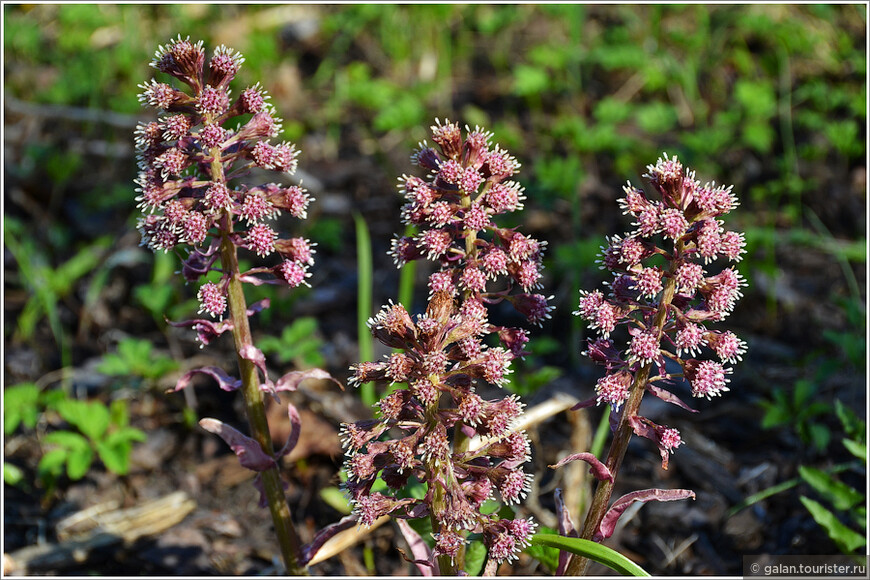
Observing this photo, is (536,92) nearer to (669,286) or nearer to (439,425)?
(669,286)

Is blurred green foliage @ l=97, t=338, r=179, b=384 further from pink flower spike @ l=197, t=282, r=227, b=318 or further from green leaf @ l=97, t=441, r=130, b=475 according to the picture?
pink flower spike @ l=197, t=282, r=227, b=318

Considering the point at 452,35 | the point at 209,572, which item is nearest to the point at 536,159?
the point at 452,35

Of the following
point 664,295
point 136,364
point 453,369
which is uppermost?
point 664,295

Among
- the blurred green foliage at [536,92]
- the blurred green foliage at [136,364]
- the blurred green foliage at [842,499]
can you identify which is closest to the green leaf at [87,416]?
→ the blurred green foliage at [136,364]

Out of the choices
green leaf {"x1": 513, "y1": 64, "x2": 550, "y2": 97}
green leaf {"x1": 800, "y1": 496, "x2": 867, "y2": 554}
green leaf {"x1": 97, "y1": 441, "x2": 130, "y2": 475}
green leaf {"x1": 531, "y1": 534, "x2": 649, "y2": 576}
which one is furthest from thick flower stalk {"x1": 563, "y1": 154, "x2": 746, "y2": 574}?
green leaf {"x1": 513, "y1": 64, "x2": 550, "y2": 97}

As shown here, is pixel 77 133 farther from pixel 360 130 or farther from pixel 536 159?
pixel 536 159

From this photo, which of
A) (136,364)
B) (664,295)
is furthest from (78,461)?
(664,295)

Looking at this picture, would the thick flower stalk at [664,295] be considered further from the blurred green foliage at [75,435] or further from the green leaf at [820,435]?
the blurred green foliage at [75,435]
